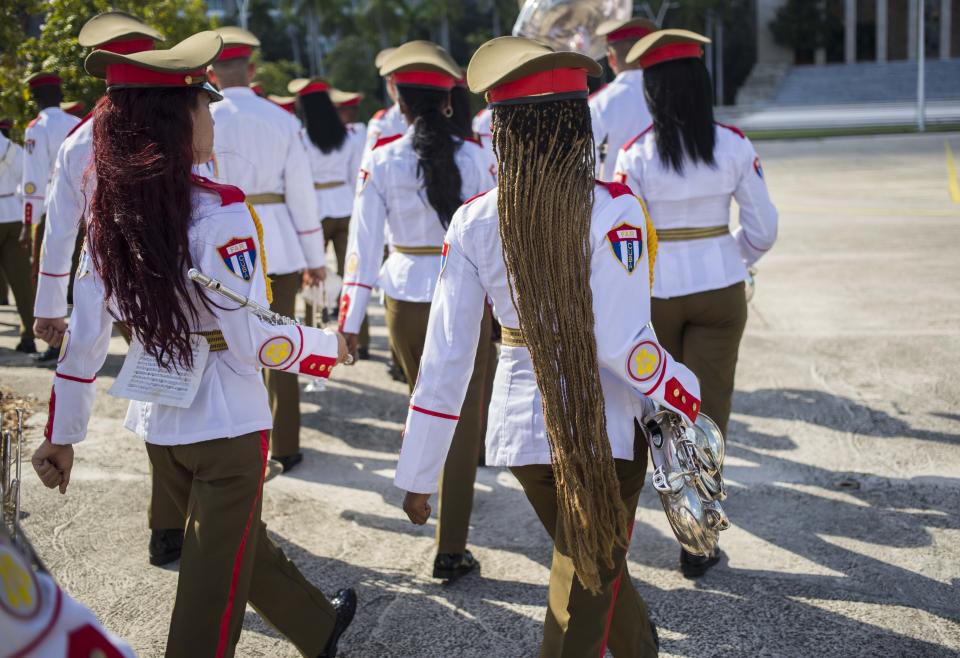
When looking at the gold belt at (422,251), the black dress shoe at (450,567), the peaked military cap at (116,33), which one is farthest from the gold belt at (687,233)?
the peaked military cap at (116,33)

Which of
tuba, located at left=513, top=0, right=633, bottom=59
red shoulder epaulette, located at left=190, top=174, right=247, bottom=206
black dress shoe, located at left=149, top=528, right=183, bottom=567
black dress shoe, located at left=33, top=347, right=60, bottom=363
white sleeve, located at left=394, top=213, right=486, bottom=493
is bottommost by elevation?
black dress shoe, located at left=149, top=528, right=183, bottom=567

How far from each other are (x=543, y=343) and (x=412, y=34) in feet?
221

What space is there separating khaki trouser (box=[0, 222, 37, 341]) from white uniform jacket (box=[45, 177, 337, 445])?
19.6 ft

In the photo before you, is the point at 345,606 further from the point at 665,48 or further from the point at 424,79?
the point at 665,48

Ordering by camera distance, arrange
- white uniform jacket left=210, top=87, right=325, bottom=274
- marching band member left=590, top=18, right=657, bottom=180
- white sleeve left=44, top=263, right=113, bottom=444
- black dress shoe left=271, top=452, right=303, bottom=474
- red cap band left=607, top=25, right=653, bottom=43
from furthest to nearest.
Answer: red cap band left=607, top=25, right=653, bottom=43 → marching band member left=590, top=18, right=657, bottom=180 → black dress shoe left=271, top=452, right=303, bottom=474 → white uniform jacket left=210, top=87, right=325, bottom=274 → white sleeve left=44, top=263, right=113, bottom=444

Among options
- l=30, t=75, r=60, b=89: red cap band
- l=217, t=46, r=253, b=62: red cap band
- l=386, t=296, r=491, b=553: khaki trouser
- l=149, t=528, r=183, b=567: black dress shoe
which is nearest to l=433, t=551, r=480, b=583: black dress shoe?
l=386, t=296, r=491, b=553: khaki trouser

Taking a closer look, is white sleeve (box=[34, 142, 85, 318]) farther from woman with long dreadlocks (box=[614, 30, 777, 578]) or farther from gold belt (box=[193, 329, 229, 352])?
woman with long dreadlocks (box=[614, 30, 777, 578])

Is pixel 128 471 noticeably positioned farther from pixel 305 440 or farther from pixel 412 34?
pixel 412 34

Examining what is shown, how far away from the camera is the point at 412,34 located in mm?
66875

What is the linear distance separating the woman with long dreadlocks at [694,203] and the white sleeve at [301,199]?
1862 millimetres

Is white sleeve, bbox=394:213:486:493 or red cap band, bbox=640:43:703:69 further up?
red cap band, bbox=640:43:703:69

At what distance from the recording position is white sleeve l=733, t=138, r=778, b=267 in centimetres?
445

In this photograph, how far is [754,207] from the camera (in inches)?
178

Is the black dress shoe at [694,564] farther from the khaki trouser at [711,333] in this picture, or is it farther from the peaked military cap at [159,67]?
the peaked military cap at [159,67]
